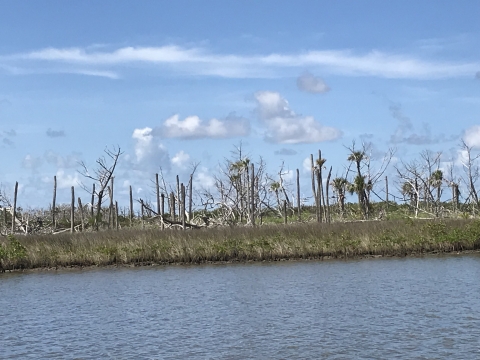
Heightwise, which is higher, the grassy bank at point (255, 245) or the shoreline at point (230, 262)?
the grassy bank at point (255, 245)

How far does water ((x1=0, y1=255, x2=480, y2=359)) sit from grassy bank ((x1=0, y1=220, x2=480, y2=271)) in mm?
2844

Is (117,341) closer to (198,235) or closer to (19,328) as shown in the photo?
(19,328)

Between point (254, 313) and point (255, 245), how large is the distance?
44.4ft

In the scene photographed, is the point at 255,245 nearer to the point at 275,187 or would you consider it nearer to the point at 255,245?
the point at 255,245

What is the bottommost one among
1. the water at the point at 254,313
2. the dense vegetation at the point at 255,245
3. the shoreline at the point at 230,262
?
the water at the point at 254,313

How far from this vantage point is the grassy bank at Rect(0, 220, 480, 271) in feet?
105

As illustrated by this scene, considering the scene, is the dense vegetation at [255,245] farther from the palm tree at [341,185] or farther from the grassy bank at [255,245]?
the palm tree at [341,185]

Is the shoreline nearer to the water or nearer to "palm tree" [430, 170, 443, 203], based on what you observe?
the water

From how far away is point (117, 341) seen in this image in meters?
15.9

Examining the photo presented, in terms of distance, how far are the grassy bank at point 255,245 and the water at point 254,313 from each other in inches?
112

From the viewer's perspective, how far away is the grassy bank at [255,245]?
1264 inches

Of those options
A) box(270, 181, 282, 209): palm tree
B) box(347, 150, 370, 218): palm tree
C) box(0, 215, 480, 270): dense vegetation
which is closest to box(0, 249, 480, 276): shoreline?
box(0, 215, 480, 270): dense vegetation

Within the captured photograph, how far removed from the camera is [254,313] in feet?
61.7

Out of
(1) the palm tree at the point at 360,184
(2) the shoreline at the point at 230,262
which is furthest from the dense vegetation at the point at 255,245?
(1) the palm tree at the point at 360,184
